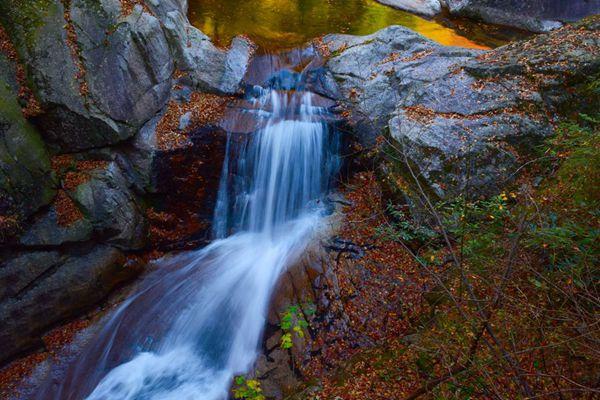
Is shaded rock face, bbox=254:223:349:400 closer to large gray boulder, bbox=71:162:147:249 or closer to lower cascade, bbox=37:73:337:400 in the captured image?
lower cascade, bbox=37:73:337:400

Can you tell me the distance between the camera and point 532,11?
14.1 m

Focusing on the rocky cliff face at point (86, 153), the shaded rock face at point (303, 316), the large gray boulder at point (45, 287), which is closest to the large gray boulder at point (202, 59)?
the rocky cliff face at point (86, 153)

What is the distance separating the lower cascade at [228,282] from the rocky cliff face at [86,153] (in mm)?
643

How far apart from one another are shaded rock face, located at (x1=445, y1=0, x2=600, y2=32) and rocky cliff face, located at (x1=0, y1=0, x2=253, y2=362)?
12.3m

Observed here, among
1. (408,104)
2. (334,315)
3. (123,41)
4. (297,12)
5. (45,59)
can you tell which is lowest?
(334,315)

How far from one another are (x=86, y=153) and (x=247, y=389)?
16.4ft

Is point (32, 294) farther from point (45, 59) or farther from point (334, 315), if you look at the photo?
point (334, 315)

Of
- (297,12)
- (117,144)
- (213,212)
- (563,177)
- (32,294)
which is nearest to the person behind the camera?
(563,177)

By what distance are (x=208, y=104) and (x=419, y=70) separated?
16.8 feet

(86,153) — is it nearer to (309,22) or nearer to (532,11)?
(309,22)

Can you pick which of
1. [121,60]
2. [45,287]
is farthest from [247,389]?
[121,60]

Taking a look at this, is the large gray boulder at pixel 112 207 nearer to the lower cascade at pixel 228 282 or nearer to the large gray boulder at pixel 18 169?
the large gray boulder at pixel 18 169

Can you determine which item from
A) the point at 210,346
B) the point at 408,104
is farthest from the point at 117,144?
the point at 408,104

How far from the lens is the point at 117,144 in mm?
7020
